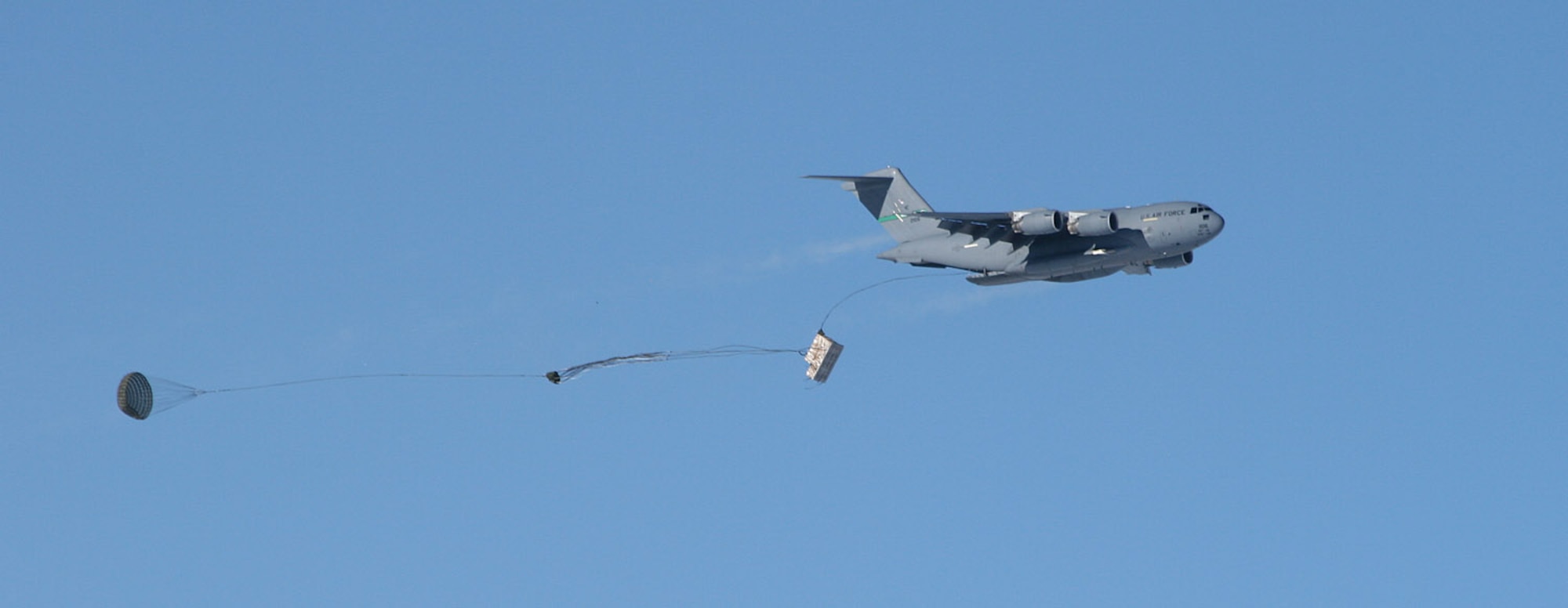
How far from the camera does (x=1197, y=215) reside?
45.7 metres

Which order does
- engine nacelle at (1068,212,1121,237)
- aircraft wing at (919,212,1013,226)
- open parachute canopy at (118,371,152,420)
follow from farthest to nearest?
aircraft wing at (919,212,1013,226)
engine nacelle at (1068,212,1121,237)
open parachute canopy at (118,371,152,420)

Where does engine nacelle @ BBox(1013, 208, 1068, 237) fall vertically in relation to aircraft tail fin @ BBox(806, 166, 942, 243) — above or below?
below

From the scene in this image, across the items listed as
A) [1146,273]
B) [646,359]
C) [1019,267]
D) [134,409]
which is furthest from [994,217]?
[134,409]

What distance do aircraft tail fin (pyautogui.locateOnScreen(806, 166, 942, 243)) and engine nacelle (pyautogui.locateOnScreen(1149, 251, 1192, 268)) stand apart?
657 centimetres

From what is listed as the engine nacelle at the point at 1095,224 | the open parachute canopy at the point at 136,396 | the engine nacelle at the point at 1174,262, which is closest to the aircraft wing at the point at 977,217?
the engine nacelle at the point at 1095,224

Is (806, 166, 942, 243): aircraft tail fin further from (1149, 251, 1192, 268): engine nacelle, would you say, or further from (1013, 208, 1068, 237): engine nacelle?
(1149, 251, 1192, 268): engine nacelle

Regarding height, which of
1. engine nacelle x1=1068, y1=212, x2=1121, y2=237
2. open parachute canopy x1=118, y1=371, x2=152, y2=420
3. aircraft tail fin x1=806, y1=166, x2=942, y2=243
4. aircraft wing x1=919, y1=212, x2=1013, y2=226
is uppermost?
aircraft tail fin x1=806, y1=166, x2=942, y2=243

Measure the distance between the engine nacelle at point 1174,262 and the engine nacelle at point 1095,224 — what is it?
7.75 feet

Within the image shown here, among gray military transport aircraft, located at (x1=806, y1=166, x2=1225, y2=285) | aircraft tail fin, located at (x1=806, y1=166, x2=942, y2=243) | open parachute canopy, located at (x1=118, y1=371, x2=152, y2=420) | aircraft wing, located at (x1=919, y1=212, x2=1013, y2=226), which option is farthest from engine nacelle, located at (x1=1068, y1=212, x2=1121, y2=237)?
open parachute canopy, located at (x1=118, y1=371, x2=152, y2=420)

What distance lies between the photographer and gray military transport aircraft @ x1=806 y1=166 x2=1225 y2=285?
150 feet

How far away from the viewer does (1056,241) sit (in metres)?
47.2

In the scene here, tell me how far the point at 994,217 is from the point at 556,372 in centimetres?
1254

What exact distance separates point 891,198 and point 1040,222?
670cm

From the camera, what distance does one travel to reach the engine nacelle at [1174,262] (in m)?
47.7
